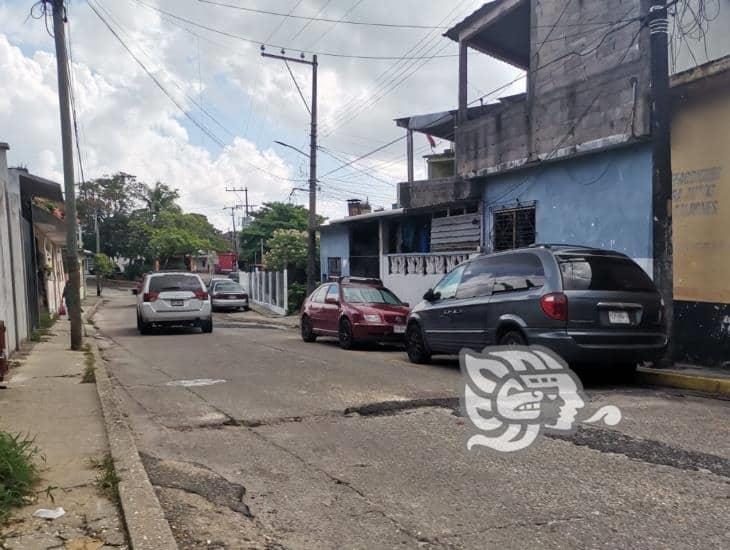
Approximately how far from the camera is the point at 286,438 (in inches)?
220

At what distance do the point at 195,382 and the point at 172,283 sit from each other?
898 centimetres

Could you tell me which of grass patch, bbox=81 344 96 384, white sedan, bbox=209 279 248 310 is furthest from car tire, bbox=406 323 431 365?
white sedan, bbox=209 279 248 310

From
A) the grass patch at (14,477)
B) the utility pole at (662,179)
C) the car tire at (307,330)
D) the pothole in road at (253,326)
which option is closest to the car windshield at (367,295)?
the car tire at (307,330)

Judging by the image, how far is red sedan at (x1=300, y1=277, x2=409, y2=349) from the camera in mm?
12914

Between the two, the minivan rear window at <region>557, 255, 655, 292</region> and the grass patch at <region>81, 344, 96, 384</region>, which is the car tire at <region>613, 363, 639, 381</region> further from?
the grass patch at <region>81, 344, 96, 384</region>

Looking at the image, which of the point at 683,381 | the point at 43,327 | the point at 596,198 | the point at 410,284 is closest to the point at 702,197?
the point at 596,198

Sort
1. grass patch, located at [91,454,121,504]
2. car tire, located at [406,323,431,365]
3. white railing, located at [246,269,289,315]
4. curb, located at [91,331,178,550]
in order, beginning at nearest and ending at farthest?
curb, located at [91,331,178,550]
grass patch, located at [91,454,121,504]
car tire, located at [406,323,431,365]
white railing, located at [246,269,289,315]

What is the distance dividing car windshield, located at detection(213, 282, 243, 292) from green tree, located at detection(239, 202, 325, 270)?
1661cm

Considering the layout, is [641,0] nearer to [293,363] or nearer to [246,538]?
[293,363]

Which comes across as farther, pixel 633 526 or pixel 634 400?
pixel 634 400

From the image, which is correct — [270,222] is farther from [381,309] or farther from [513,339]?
[513,339]

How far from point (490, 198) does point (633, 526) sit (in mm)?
11864

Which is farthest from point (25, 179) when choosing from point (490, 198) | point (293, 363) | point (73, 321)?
point (490, 198)

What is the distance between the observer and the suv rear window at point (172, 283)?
17.0 meters
